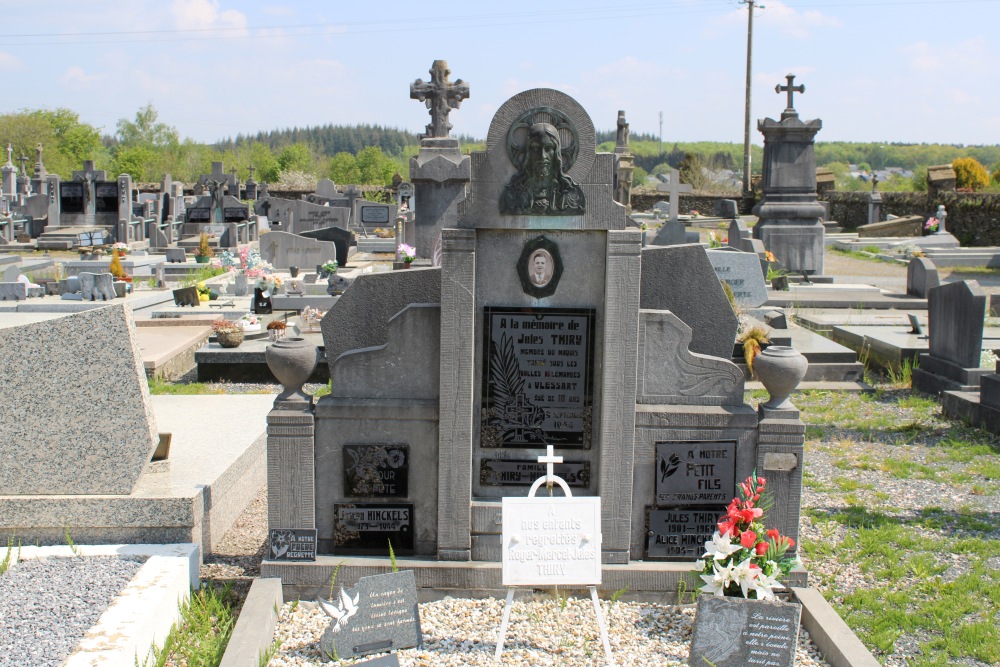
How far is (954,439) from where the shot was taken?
330 inches

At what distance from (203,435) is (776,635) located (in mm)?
4209

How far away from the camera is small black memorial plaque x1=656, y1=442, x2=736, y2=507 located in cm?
501

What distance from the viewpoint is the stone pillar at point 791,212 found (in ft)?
Result: 63.6

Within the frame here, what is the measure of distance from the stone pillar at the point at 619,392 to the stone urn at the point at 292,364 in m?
1.58

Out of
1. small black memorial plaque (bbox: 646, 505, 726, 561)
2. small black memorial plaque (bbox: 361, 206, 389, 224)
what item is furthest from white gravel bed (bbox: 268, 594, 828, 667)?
small black memorial plaque (bbox: 361, 206, 389, 224)

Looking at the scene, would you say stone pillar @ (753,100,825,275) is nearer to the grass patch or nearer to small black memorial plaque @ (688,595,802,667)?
small black memorial plaque @ (688,595,802,667)

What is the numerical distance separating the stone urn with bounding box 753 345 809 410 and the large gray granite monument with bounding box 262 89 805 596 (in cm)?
10

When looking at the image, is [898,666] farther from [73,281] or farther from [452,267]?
[73,281]

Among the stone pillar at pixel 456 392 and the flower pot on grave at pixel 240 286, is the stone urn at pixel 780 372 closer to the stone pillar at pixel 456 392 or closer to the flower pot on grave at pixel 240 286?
the stone pillar at pixel 456 392

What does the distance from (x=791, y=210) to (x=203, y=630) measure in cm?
1721

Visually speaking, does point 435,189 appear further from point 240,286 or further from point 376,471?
point 376,471

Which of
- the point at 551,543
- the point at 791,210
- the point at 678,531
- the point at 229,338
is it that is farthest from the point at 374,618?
the point at 791,210

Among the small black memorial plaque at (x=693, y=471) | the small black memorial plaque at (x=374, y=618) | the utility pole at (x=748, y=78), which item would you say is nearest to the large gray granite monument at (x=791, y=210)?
the small black memorial plaque at (x=693, y=471)

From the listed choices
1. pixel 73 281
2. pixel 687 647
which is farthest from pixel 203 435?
pixel 73 281
